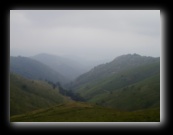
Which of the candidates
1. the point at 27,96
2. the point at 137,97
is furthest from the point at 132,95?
the point at 27,96

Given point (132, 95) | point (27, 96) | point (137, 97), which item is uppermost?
point (27, 96)

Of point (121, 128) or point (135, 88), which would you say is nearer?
point (121, 128)

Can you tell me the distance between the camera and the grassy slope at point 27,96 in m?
92.9

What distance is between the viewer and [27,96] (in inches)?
4171

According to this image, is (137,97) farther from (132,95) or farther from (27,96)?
(27,96)

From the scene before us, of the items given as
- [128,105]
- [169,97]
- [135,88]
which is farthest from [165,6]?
[135,88]

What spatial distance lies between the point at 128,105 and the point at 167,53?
10213 centimetres

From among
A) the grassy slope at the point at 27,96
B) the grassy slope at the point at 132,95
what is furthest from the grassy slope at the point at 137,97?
the grassy slope at the point at 27,96

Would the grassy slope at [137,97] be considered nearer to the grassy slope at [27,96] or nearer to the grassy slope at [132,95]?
the grassy slope at [132,95]

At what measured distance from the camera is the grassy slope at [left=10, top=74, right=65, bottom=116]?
305ft

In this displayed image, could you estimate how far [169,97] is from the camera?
10414 millimetres

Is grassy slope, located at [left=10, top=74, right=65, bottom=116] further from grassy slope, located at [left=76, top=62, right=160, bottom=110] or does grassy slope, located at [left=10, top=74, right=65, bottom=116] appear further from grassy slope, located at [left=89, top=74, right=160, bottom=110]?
grassy slope, located at [left=89, top=74, right=160, bottom=110]

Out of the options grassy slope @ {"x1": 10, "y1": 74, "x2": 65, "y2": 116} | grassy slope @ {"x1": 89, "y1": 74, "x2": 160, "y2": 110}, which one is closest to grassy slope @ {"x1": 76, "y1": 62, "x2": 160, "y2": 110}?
grassy slope @ {"x1": 89, "y1": 74, "x2": 160, "y2": 110}
